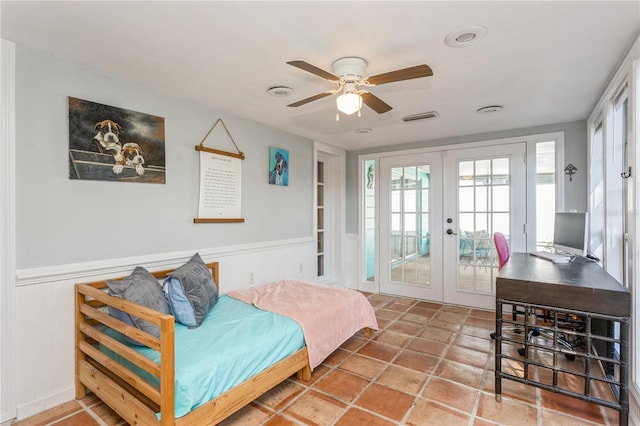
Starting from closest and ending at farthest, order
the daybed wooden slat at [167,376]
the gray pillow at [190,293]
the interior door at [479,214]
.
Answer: the daybed wooden slat at [167,376] < the gray pillow at [190,293] < the interior door at [479,214]

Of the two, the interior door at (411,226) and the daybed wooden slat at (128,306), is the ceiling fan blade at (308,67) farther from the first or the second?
the interior door at (411,226)

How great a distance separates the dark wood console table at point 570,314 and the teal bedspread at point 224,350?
1.46 metres

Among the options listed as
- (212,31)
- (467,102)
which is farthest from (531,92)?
(212,31)

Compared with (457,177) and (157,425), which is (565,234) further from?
(157,425)

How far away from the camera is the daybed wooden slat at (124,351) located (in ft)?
5.12

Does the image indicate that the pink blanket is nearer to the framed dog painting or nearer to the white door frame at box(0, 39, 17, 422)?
the framed dog painting

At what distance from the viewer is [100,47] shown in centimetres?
190

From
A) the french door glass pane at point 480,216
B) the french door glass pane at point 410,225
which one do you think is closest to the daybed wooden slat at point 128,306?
the french door glass pane at point 410,225

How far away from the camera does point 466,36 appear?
1759mm

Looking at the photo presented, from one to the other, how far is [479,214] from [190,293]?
3482mm

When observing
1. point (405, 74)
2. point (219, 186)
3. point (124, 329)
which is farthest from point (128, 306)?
point (405, 74)

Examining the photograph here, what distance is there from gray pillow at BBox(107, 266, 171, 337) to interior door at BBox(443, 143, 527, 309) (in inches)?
138

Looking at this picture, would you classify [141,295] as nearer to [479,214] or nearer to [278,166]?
[278,166]

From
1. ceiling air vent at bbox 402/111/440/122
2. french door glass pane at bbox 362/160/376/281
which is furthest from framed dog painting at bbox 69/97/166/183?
french door glass pane at bbox 362/160/376/281
